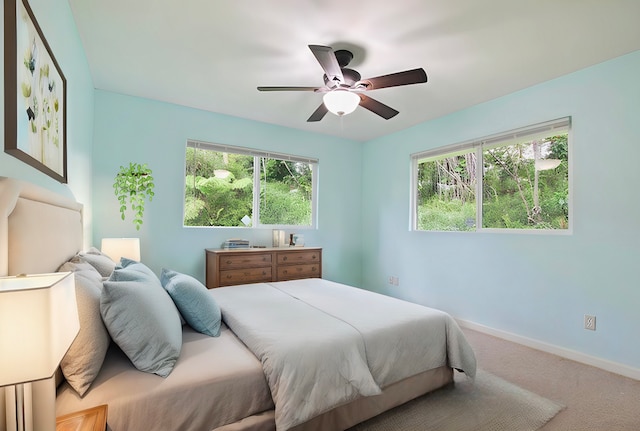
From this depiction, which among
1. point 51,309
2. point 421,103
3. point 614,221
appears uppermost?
point 421,103

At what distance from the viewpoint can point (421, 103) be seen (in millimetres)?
3430

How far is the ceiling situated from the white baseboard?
247cm

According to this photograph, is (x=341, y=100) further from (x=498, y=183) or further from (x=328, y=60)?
(x=498, y=183)

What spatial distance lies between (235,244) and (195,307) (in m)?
2.03

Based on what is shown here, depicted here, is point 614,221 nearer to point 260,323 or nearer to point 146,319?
point 260,323

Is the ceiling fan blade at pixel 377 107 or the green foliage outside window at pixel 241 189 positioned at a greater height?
the ceiling fan blade at pixel 377 107

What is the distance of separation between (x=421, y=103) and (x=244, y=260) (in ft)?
8.81

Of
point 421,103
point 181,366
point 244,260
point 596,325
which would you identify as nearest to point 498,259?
point 596,325

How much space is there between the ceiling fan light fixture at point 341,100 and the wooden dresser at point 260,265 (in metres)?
2.00

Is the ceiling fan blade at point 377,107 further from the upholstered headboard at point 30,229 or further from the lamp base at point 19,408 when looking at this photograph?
the lamp base at point 19,408

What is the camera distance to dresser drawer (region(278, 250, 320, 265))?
12.7ft

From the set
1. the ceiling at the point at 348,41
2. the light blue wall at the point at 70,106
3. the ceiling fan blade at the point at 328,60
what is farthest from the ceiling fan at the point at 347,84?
the light blue wall at the point at 70,106

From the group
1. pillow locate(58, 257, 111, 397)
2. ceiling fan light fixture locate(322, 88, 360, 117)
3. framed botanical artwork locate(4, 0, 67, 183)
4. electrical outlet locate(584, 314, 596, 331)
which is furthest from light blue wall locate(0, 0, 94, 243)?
electrical outlet locate(584, 314, 596, 331)

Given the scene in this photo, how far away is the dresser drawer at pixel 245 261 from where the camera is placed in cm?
347
